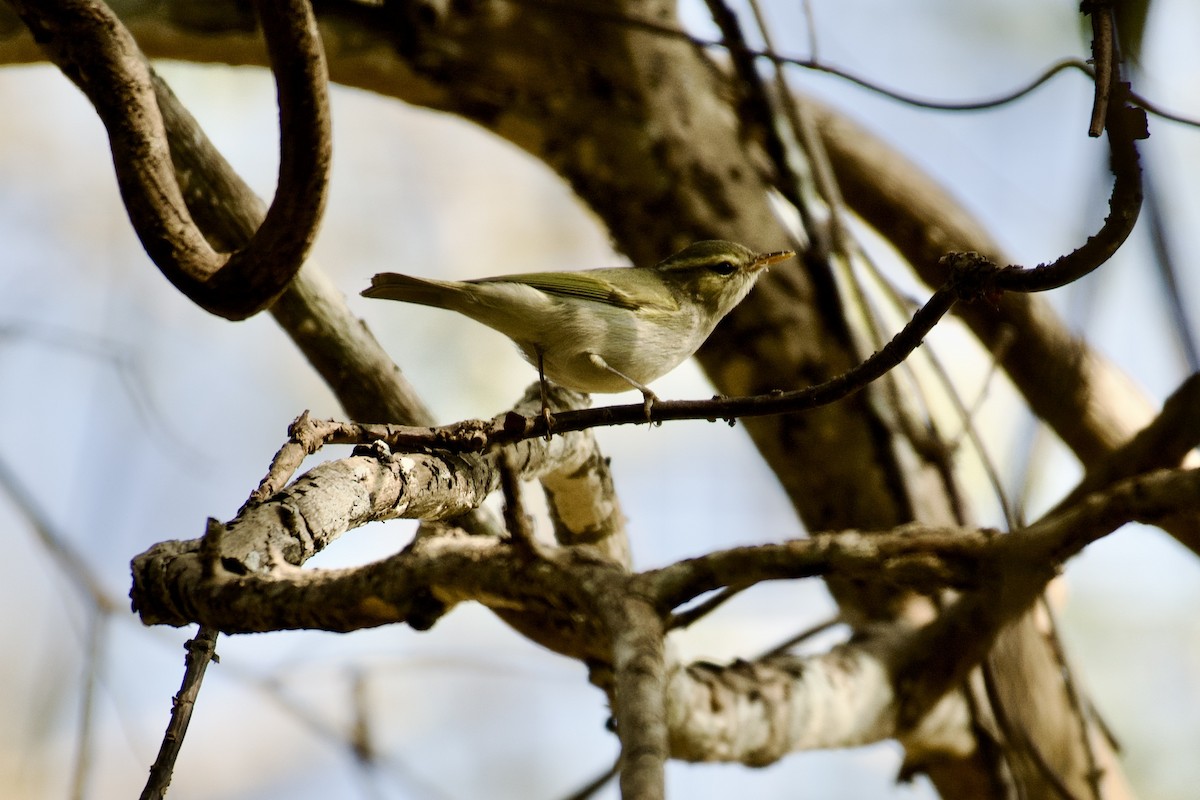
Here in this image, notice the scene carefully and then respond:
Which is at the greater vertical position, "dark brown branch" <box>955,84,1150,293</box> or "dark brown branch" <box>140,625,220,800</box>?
"dark brown branch" <box>955,84,1150,293</box>

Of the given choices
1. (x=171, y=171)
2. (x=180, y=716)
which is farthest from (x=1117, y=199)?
(x=171, y=171)

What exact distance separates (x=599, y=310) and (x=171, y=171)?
1289 mm

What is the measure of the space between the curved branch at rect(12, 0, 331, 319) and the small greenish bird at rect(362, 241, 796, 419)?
519mm

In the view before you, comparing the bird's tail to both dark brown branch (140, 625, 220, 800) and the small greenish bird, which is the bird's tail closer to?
the small greenish bird

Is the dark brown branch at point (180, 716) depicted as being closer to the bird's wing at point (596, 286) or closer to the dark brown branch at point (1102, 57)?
the dark brown branch at point (1102, 57)

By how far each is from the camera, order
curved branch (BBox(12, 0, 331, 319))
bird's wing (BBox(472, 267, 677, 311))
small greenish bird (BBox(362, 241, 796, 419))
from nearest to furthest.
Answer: curved branch (BBox(12, 0, 331, 319)) < small greenish bird (BBox(362, 241, 796, 419)) < bird's wing (BBox(472, 267, 677, 311))

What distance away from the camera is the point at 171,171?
2.36 meters

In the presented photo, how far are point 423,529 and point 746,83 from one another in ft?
9.25

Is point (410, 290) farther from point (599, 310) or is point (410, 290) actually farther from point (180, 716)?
point (180, 716)

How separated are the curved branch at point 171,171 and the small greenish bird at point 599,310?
0.52m

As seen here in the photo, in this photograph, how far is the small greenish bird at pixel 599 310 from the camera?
3.04m

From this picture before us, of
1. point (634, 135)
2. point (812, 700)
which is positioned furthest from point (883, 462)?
point (634, 135)

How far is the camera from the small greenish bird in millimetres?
3041

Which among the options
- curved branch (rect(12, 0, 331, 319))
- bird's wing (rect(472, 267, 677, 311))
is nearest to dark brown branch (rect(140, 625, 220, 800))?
curved branch (rect(12, 0, 331, 319))
